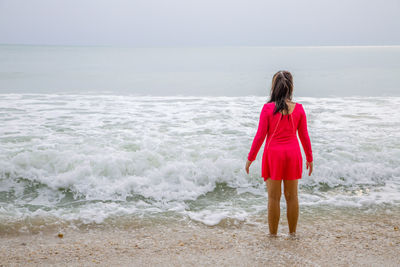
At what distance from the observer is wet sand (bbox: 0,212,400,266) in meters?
3.46

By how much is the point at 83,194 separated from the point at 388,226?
464cm

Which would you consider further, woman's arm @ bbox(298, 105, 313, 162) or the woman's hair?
woman's arm @ bbox(298, 105, 313, 162)

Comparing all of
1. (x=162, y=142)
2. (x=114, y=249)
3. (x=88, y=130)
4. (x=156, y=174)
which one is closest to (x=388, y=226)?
(x=114, y=249)

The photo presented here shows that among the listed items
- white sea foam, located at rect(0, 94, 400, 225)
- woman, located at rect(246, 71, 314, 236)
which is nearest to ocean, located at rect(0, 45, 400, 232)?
white sea foam, located at rect(0, 94, 400, 225)

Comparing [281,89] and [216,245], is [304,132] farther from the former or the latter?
[216,245]

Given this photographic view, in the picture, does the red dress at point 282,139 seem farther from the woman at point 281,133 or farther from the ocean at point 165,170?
the ocean at point 165,170

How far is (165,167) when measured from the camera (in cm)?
669

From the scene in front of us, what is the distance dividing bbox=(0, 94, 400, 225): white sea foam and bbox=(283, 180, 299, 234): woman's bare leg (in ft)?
3.19

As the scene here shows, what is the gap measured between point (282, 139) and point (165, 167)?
354cm

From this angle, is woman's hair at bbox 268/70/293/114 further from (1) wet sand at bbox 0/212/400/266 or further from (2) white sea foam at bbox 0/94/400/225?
(2) white sea foam at bbox 0/94/400/225

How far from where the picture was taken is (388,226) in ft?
14.7

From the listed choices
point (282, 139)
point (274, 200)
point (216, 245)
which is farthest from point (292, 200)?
point (216, 245)

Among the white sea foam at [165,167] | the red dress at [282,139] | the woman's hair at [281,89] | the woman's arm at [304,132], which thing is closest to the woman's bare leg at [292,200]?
the red dress at [282,139]

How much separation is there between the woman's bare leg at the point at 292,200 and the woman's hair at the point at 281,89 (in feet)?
2.65
